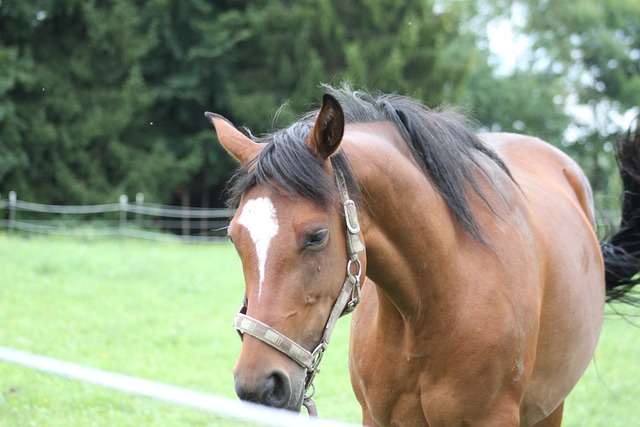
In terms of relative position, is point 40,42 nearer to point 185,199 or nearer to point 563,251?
point 185,199

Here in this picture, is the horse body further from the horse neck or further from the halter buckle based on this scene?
the halter buckle

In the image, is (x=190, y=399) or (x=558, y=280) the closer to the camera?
(x=190, y=399)

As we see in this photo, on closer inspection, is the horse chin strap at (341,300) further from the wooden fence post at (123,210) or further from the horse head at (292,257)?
the wooden fence post at (123,210)

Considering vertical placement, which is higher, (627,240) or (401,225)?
(401,225)

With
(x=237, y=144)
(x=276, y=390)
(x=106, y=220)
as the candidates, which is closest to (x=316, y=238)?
(x=276, y=390)

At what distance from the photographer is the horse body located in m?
2.64

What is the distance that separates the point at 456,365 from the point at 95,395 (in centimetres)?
366

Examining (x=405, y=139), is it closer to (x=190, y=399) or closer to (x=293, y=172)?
(x=293, y=172)

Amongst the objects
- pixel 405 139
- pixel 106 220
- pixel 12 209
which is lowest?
pixel 106 220

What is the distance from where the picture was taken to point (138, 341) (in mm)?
7652

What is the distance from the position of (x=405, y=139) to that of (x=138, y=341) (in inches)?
→ 225

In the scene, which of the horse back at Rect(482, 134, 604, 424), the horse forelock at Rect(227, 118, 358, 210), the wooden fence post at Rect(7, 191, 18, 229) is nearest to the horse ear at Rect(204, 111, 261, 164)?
the horse forelock at Rect(227, 118, 358, 210)

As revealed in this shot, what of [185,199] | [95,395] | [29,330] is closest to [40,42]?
[185,199]

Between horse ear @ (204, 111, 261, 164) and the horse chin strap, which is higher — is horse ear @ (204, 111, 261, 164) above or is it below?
above
